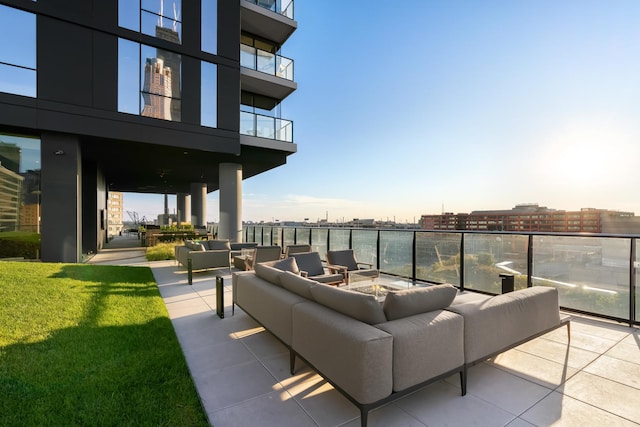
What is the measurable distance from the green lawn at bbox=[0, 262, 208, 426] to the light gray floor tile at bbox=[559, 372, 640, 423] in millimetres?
2811

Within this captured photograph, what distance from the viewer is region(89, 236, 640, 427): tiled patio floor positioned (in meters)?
2.01

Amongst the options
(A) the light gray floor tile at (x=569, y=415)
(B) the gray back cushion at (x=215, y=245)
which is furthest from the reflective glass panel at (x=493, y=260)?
(B) the gray back cushion at (x=215, y=245)

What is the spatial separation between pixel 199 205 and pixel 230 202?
7.62 m

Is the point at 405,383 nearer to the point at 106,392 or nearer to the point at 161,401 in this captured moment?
the point at 161,401

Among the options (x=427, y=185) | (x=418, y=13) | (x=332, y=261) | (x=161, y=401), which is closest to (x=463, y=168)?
(x=427, y=185)

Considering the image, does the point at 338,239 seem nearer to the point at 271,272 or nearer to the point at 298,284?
the point at 271,272

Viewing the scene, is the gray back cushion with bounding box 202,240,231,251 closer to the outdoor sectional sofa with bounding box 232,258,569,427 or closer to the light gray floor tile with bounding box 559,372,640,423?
the outdoor sectional sofa with bounding box 232,258,569,427

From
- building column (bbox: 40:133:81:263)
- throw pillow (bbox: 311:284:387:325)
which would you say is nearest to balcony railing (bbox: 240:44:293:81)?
building column (bbox: 40:133:81:263)

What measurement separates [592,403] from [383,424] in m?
1.59

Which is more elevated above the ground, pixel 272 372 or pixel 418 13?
pixel 418 13

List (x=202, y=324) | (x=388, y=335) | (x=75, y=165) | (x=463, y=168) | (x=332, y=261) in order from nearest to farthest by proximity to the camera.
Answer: (x=388, y=335) < (x=202, y=324) < (x=332, y=261) < (x=75, y=165) < (x=463, y=168)

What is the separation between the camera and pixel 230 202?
11.3m

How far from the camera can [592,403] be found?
217cm

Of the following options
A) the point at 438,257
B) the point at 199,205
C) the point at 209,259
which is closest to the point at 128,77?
the point at 209,259
